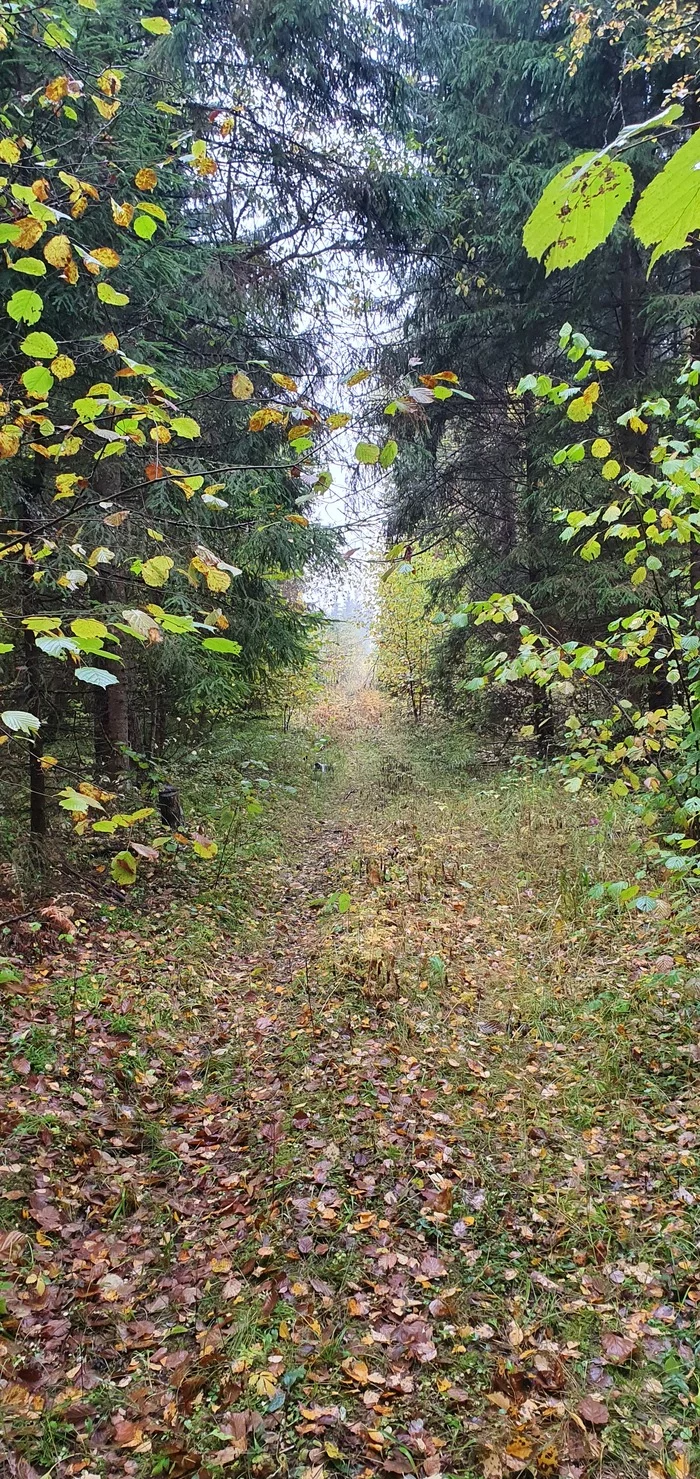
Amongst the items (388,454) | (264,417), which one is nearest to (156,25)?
(264,417)

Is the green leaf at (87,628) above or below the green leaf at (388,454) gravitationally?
below

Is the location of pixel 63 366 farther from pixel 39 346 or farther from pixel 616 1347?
pixel 616 1347

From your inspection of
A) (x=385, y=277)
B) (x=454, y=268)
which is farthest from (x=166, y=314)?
(x=454, y=268)

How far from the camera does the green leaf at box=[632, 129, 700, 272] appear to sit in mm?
968

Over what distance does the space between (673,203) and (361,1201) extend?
3.55 m

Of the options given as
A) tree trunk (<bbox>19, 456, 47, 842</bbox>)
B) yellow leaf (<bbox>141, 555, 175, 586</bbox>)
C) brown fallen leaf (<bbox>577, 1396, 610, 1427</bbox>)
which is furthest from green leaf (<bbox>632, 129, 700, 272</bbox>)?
tree trunk (<bbox>19, 456, 47, 842</bbox>)

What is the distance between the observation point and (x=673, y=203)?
99 centimetres

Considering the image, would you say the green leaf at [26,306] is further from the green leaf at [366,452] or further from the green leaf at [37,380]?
the green leaf at [366,452]

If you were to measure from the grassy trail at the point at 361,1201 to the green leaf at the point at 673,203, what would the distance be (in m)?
3.12

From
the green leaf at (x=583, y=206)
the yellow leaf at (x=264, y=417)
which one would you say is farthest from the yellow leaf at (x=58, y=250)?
the green leaf at (x=583, y=206)

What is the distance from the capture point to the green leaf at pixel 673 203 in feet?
3.18

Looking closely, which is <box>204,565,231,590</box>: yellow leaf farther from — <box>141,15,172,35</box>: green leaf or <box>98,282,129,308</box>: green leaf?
<box>141,15,172,35</box>: green leaf

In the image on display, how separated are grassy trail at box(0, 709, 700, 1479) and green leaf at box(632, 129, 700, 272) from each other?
312cm

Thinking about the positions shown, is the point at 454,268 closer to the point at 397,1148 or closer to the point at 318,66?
the point at 318,66
